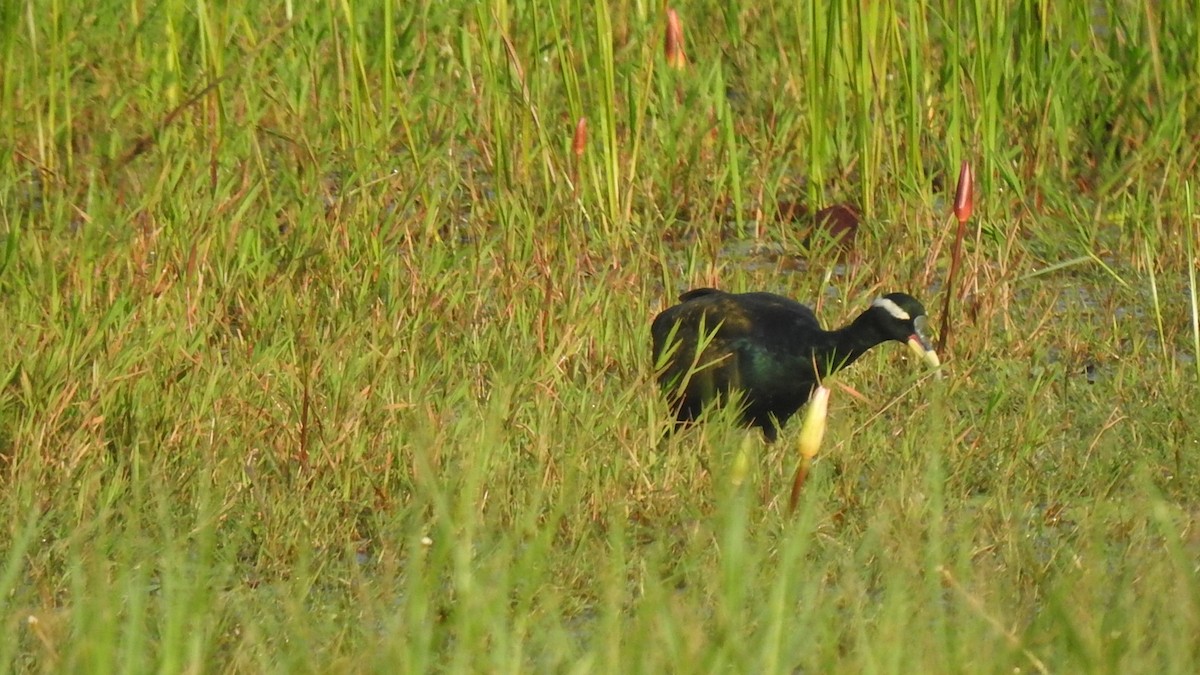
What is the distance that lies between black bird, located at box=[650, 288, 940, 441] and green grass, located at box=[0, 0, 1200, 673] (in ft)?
0.34

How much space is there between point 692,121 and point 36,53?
1.67m

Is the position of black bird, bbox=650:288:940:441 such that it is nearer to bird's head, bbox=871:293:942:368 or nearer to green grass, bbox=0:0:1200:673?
bird's head, bbox=871:293:942:368

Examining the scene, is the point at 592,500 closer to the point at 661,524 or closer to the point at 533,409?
the point at 661,524

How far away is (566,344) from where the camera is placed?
373 cm

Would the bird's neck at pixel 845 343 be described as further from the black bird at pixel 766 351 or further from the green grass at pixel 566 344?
the green grass at pixel 566 344

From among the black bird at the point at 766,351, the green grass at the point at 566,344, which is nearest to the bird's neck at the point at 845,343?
the black bird at the point at 766,351

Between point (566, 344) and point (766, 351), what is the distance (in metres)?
0.39

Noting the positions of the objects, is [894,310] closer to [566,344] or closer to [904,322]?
[904,322]

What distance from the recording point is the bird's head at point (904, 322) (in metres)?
3.67

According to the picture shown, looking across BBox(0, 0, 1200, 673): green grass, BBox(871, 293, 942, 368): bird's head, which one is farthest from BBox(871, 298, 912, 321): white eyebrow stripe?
BBox(0, 0, 1200, 673): green grass

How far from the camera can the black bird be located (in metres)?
3.63

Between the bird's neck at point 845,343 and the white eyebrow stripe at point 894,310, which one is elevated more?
the white eyebrow stripe at point 894,310

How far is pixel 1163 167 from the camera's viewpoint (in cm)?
505

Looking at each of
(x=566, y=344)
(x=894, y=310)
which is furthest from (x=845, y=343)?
(x=566, y=344)
